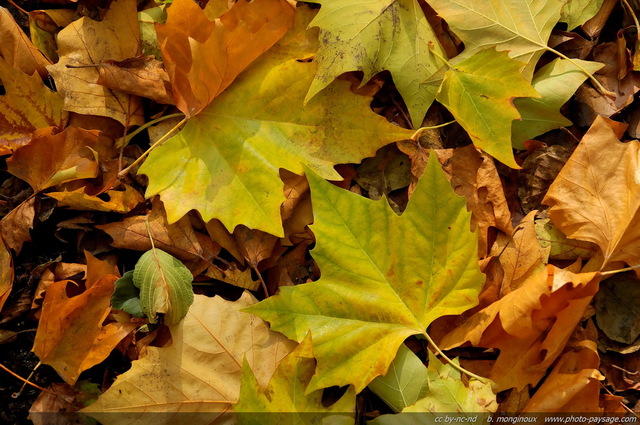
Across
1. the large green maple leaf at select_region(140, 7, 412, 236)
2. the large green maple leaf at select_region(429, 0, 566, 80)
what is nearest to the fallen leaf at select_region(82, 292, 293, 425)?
the large green maple leaf at select_region(140, 7, 412, 236)

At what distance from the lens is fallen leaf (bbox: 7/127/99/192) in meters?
1.40

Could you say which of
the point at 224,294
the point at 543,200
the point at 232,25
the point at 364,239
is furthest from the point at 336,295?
the point at 232,25

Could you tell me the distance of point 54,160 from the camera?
4.64ft

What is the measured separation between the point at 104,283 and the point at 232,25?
72 centimetres

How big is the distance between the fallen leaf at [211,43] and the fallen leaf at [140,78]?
0.19 feet

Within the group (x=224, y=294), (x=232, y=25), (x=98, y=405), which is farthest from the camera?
(x=224, y=294)

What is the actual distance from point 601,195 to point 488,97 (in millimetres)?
373

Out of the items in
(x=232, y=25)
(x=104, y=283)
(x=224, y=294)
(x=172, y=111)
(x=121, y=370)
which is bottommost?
(x=121, y=370)

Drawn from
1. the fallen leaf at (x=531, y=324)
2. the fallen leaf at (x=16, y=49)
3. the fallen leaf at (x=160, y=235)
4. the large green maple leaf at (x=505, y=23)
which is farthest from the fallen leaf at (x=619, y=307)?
the fallen leaf at (x=16, y=49)

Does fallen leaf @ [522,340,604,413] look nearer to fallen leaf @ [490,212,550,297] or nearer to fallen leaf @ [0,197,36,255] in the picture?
fallen leaf @ [490,212,550,297]

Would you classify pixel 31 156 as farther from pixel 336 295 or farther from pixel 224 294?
pixel 336 295

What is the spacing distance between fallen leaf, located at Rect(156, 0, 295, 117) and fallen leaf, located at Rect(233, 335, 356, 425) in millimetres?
661

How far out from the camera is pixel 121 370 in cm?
141

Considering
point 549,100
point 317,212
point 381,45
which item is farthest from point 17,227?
point 549,100
